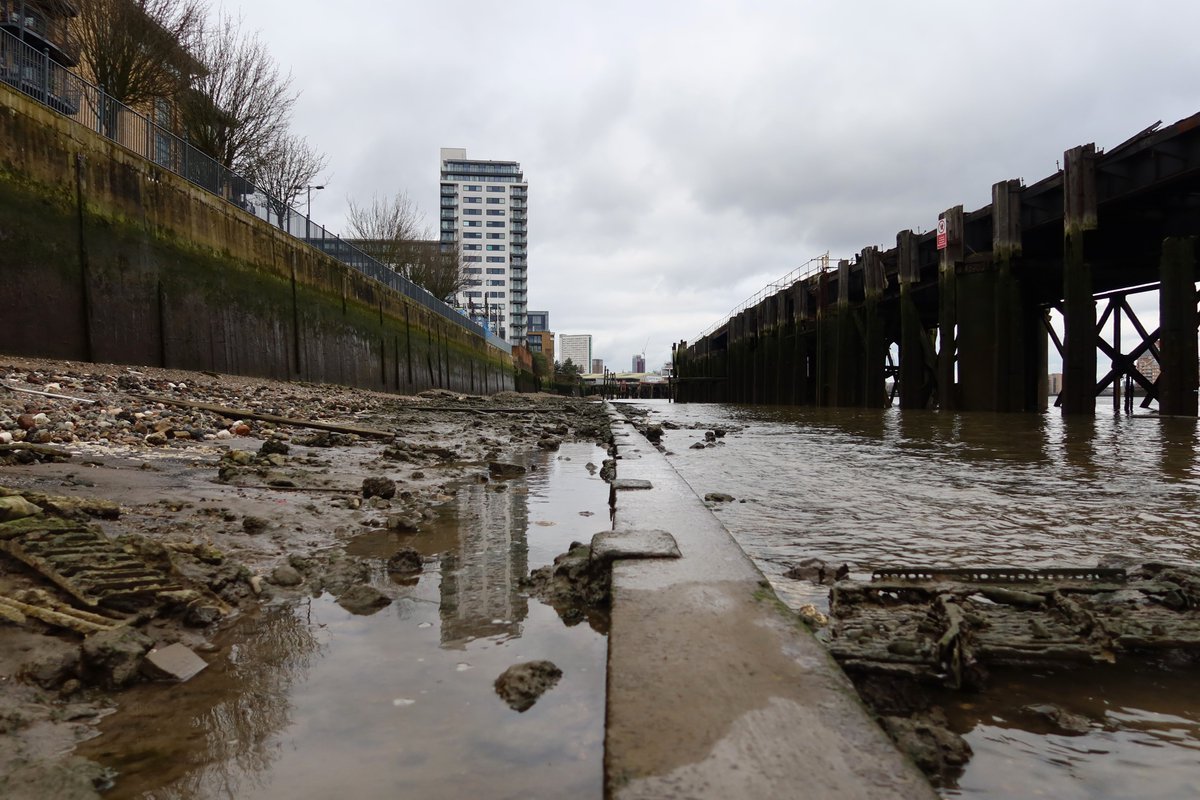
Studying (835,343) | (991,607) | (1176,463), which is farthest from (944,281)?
(991,607)

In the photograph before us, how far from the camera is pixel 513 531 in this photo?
10.4 ft

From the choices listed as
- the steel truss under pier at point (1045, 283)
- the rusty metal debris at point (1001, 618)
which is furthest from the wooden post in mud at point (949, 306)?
the rusty metal debris at point (1001, 618)

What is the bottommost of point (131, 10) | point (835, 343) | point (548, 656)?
point (548, 656)

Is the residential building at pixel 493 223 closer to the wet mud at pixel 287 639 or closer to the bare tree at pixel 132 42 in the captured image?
the bare tree at pixel 132 42

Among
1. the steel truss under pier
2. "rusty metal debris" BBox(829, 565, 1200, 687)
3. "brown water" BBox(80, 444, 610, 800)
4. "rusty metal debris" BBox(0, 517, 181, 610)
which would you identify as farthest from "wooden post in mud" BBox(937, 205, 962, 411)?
"rusty metal debris" BBox(0, 517, 181, 610)

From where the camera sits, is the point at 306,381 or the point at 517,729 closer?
the point at 517,729

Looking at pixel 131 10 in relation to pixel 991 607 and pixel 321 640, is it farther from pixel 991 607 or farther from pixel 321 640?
pixel 991 607

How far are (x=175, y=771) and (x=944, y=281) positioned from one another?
1779 centimetres

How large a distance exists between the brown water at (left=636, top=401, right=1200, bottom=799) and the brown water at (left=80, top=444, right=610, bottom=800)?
78cm

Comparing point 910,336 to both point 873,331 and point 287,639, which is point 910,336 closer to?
point 873,331

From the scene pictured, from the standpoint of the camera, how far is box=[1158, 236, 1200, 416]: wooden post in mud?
452 inches

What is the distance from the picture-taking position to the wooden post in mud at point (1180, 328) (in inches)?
452

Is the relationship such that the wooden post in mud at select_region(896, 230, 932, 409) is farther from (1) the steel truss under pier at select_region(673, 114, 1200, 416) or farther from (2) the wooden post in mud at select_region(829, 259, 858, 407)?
(2) the wooden post in mud at select_region(829, 259, 858, 407)

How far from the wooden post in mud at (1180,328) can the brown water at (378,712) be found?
46.7 ft
